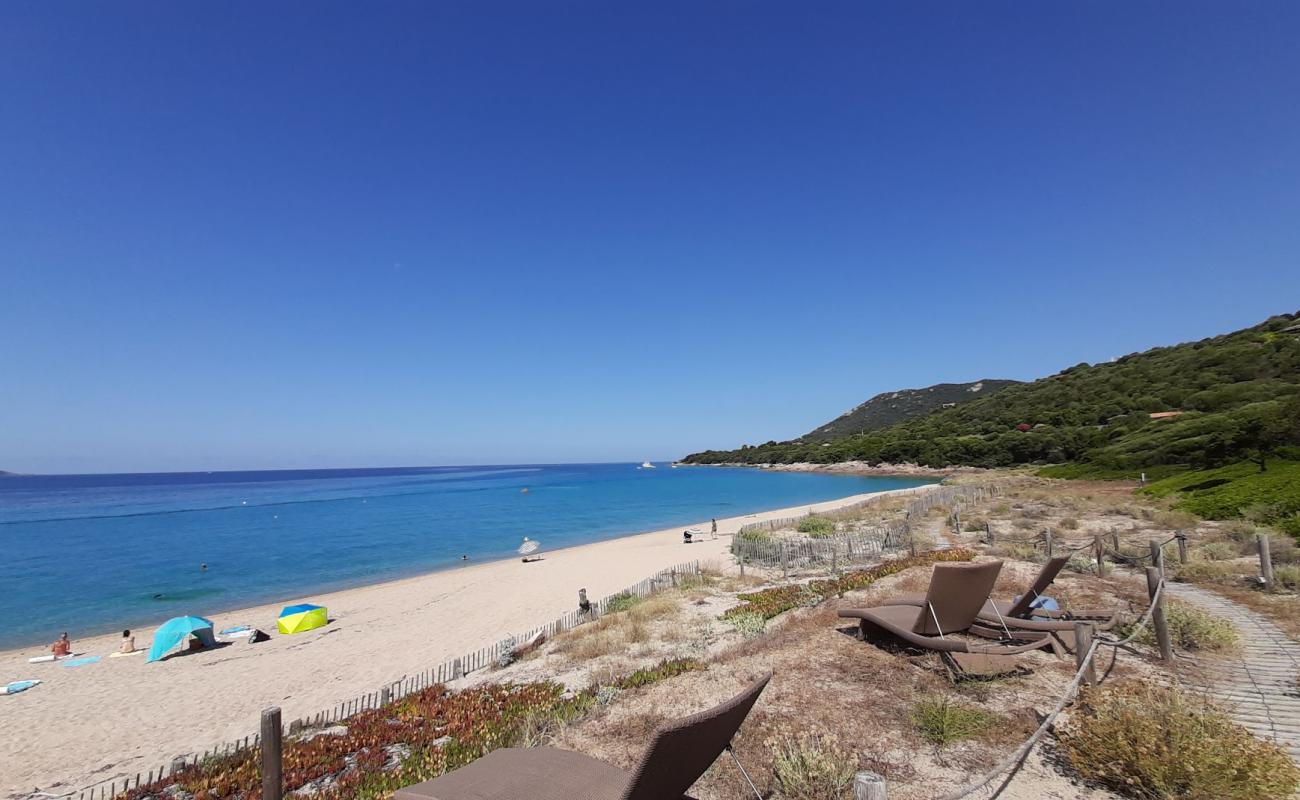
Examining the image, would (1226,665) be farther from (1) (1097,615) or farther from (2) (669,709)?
(2) (669,709)

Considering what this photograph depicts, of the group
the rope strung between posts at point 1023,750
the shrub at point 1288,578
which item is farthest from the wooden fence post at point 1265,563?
the rope strung between posts at point 1023,750

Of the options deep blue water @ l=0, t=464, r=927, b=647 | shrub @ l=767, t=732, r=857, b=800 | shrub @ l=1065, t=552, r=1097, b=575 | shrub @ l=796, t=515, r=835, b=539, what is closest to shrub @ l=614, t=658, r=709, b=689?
shrub @ l=767, t=732, r=857, b=800

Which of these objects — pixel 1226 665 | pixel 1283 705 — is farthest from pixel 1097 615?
pixel 1283 705

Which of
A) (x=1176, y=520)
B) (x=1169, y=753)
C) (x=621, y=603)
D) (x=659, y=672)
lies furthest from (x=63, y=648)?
(x=1176, y=520)

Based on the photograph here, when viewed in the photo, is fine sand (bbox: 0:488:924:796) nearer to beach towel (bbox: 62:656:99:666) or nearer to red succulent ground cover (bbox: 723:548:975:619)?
beach towel (bbox: 62:656:99:666)

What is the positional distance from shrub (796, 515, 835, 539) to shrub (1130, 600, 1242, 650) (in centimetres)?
1720

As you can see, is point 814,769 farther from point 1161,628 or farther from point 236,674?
point 236,674

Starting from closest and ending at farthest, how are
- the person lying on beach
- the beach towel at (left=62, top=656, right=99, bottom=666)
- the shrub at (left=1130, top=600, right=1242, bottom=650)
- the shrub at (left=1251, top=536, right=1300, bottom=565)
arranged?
the shrub at (left=1130, top=600, right=1242, bottom=650) → the shrub at (left=1251, top=536, right=1300, bottom=565) → the beach towel at (left=62, top=656, right=99, bottom=666) → the person lying on beach

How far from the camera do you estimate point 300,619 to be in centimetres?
1752

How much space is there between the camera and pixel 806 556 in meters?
18.7

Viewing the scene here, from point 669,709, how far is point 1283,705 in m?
6.12

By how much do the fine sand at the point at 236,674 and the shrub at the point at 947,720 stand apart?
11.0 metres

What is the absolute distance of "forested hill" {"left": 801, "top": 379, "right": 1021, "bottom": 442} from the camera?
163250mm

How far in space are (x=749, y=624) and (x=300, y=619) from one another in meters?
15.0
